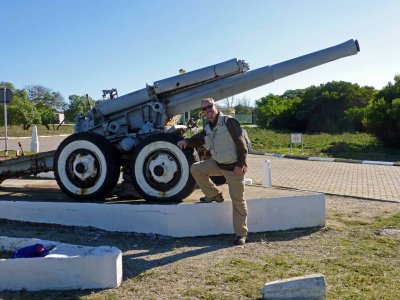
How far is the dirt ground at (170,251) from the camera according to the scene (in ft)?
14.5

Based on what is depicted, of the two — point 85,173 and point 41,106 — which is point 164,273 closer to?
point 85,173

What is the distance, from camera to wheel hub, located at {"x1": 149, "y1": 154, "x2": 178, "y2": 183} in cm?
672

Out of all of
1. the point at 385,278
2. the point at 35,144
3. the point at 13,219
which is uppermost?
the point at 35,144

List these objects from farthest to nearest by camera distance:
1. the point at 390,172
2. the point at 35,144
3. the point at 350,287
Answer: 1. the point at 35,144
2. the point at 390,172
3. the point at 350,287

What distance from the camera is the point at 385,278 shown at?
4734 mm

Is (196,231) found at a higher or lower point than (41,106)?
lower

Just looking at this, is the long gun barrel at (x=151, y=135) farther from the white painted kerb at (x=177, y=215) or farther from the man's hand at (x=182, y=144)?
the white painted kerb at (x=177, y=215)

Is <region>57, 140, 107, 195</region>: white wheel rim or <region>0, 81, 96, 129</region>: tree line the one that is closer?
<region>57, 140, 107, 195</region>: white wheel rim

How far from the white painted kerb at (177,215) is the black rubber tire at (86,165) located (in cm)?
31

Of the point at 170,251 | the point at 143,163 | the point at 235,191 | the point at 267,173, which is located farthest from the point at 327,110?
the point at 170,251

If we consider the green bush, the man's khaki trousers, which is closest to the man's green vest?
the man's khaki trousers

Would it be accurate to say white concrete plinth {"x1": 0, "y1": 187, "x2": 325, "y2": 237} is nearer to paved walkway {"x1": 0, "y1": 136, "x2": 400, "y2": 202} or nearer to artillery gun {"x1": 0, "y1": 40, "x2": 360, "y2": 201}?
artillery gun {"x1": 0, "y1": 40, "x2": 360, "y2": 201}

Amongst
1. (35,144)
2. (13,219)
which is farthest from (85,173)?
(35,144)

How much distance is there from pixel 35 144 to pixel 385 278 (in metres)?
16.1
